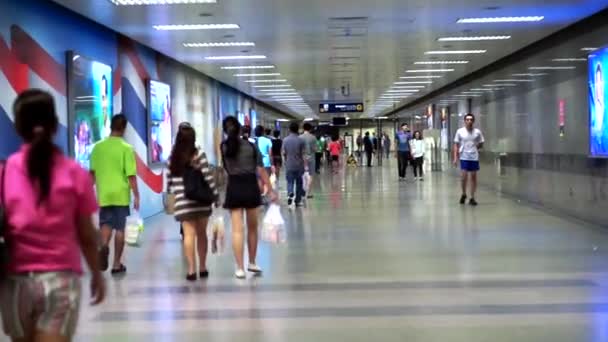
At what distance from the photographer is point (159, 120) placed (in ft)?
51.5

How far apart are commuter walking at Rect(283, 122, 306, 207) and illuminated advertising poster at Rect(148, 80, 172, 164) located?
8.03ft

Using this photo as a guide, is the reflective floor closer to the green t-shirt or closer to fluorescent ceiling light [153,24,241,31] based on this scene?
the green t-shirt

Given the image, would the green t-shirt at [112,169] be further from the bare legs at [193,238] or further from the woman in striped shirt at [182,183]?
the bare legs at [193,238]

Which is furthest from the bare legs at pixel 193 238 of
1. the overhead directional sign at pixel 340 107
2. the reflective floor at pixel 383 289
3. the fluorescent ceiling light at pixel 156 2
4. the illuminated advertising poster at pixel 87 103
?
the overhead directional sign at pixel 340 107

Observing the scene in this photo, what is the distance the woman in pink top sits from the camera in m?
3.05

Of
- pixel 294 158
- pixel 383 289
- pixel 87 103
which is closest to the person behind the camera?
pixel 383 289

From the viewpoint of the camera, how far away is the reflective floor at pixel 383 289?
18.2 feet

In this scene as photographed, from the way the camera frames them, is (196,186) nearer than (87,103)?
Yes

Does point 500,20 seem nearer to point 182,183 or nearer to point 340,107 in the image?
point 182,183

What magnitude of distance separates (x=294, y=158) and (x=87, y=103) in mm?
4676

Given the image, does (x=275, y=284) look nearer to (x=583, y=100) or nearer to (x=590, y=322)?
(x=590, y=322)

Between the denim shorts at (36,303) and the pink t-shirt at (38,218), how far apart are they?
4cm

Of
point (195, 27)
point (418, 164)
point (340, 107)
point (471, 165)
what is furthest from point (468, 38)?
point (340, 107)

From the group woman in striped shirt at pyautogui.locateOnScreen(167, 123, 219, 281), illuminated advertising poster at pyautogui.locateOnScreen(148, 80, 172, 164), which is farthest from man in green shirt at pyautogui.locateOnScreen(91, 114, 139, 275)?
illuminated advertising poster at pyautogui.locateOnScreen(148, 80, 172, 164)
